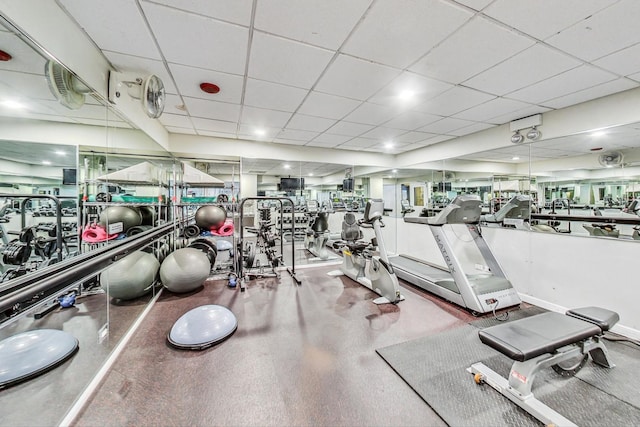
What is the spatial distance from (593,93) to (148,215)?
588 cm

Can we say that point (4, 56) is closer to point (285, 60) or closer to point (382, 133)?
point (285, 60)

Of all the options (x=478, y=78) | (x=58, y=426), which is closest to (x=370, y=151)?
(x=478, y=78)

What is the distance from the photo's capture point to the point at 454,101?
124 inches

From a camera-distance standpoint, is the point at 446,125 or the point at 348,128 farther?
the point at 348,128

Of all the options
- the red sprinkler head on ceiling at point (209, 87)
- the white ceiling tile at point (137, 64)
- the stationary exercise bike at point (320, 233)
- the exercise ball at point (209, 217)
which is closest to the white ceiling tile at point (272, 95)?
the red sprinkler head on ceiling at point (209, 87)

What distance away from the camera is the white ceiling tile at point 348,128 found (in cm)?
413

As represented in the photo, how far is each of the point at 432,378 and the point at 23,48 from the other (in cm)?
345

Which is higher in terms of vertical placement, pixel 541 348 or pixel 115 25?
pixel 115 25

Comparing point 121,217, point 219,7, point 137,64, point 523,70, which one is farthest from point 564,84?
point 121,217

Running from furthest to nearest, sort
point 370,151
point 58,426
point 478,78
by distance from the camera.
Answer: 1. point 370,151
2. point 478,78
3. point 58,426

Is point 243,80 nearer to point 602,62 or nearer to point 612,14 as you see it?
point 612,14

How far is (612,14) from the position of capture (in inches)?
64.9

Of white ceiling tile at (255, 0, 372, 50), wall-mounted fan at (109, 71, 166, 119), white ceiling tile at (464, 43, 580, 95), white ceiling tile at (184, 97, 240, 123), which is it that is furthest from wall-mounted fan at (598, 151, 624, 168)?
wall-mounted fan at (109, 71, 166, 119)

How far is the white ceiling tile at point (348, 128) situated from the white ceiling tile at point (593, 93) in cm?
246
